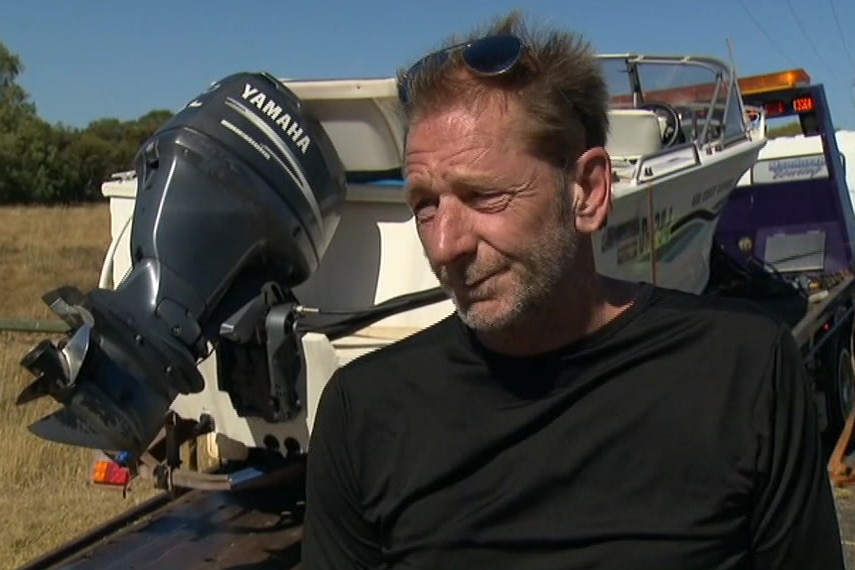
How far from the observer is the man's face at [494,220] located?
1.82 metres

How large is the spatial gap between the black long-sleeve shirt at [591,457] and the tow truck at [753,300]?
187cm

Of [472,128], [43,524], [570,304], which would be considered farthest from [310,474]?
[43,524]

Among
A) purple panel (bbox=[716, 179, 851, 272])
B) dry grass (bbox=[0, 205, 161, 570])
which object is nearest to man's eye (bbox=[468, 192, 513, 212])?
dry grass (bbox=[0, 205, 161, 570])

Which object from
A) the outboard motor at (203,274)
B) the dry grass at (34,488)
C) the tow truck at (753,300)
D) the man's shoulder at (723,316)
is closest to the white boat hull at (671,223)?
the tow truck at (753,300)

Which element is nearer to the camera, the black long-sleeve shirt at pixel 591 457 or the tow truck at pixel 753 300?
the black long-sleeve shirt at pixel 591 457

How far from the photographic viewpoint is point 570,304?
6.24 feet

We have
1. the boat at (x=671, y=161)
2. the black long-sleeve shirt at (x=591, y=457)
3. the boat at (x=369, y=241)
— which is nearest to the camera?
the black long-sleeve shirt at (x=591, y=457)

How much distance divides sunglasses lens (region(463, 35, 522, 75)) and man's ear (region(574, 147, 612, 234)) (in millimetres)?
198

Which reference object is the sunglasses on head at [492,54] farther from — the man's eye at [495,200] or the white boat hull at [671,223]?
the white boat hull at [671,223]

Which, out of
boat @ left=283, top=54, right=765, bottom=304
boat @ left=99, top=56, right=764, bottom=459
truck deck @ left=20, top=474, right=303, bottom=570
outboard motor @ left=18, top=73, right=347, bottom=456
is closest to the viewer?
outboard motor @ left=18, top=73, right=347, bottom=456

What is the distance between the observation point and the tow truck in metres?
4.20

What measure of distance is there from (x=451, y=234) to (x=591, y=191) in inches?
10.1

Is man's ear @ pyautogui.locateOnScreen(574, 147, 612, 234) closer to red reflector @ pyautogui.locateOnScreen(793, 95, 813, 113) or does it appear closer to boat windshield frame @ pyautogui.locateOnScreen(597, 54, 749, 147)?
boat windshield frame @ pyautogui.locateOnScreen(597, 54, 749, 147)

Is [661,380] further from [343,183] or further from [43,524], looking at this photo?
[43,524]
